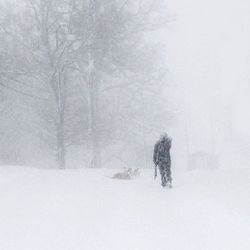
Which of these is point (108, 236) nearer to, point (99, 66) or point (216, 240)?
point (216, 240)

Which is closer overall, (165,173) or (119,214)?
(119,214)

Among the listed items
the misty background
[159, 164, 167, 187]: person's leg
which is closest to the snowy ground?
[159, 164, 167, 187]: person's leg

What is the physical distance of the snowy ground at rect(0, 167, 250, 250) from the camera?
1127 cm

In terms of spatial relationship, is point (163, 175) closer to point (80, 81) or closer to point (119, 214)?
point (119, 214)

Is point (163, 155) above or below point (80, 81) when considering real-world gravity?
below

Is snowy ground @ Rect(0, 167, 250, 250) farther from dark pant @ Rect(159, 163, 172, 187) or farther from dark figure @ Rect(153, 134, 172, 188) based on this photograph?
dark figure @ Rect(153, 134, 172, 188)

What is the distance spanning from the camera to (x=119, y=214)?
13.7 m

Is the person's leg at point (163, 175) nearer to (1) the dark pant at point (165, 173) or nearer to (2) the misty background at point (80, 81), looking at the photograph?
(1) the dark pant at point (165, 173)

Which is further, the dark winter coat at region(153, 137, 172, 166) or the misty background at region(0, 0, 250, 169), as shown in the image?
the misty background at region(0, 0, 250, 169)

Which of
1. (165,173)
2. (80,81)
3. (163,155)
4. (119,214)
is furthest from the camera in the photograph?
(80,81)

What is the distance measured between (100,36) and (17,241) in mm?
16942

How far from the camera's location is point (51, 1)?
26953 millimetres

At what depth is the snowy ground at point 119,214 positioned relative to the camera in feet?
37.0

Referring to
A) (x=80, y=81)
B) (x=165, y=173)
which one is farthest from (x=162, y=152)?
(x=80, y=81)
